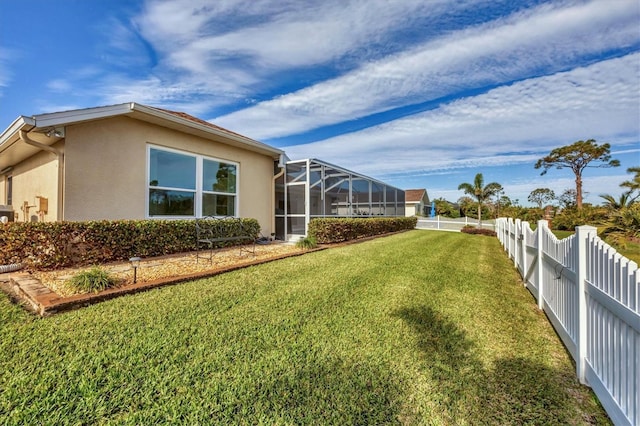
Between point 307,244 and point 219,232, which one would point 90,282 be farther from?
point 307,244

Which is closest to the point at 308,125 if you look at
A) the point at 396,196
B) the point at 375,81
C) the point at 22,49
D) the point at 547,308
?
the point at 375,81

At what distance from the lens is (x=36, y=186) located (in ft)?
25.7

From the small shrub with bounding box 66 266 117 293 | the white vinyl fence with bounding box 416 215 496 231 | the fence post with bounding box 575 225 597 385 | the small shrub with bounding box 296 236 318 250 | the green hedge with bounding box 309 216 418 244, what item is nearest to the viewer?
the fence post with bounding box 575 225 597 385

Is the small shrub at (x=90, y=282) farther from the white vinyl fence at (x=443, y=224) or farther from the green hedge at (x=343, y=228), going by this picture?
the white vinyl fence at (x=443, y=224)

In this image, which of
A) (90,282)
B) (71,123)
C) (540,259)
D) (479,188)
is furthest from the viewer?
(479,188)

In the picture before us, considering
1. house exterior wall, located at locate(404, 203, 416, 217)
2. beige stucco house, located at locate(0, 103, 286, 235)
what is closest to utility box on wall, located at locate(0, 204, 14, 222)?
beige stucco house, located at locate(0, 103, 286, 235)

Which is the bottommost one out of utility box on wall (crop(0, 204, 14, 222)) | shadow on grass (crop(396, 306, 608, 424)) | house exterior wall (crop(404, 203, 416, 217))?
shadow on grass (crop(396, 306, 608, 424))

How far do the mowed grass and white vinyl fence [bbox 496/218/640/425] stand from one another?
0.66ft

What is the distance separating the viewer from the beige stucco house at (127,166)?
6090 millimetres

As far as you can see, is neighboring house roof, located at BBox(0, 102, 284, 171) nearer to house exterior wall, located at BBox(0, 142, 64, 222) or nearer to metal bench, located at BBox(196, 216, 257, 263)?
house exterior wall, located at BBox(0, 142, 64, 222)

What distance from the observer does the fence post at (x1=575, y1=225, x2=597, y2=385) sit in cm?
233

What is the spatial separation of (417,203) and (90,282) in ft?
114

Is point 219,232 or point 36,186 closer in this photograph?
point 36,186

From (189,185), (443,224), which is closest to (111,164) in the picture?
(189,185)
